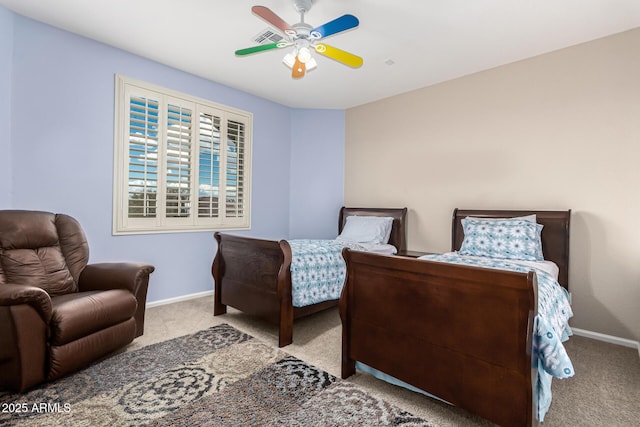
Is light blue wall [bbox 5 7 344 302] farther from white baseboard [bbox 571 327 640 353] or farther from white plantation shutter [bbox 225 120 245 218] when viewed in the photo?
white baseboard [bbox 571 327 640 353]

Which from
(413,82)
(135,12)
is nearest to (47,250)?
(135,12)

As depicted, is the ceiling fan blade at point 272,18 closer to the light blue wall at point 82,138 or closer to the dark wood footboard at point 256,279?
the dark wood footboard at point 256,279

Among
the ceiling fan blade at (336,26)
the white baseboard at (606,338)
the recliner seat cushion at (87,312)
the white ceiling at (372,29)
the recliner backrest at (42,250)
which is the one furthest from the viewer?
the white baseboard at (606,338)

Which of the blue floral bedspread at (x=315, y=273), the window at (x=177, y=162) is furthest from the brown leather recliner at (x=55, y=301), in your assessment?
the blue floral bedspread at (x=315, y=273)

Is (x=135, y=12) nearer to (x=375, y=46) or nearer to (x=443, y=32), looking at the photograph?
(x=375, y=46)

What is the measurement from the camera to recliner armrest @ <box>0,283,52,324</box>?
70.7 inches

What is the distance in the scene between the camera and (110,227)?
331 cm

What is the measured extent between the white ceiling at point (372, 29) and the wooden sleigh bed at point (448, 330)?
2.11 metres

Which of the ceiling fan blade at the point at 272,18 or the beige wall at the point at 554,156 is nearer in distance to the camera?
the ceiling fan blade at the point at 272,18

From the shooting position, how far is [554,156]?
3.17m

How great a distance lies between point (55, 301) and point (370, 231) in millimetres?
3207

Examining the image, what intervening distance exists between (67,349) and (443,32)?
3858 mm

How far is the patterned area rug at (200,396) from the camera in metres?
1.70

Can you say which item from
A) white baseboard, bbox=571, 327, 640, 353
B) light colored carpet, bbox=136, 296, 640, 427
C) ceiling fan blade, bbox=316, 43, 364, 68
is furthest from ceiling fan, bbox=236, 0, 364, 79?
white baseboard, bbox=571, 327, 640, 353
